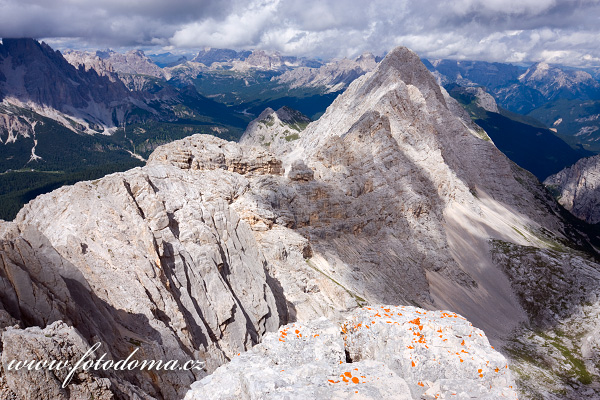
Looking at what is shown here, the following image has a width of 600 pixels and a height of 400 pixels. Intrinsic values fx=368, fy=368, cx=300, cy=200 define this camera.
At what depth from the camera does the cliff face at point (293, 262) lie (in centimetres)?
1953

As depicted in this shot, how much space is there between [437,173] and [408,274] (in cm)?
4388

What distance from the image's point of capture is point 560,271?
301 feet

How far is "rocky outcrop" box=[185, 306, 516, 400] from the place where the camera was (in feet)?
51.7

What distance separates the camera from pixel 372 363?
17.7 metres

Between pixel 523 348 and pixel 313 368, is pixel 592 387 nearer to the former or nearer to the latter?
pixel 523 348

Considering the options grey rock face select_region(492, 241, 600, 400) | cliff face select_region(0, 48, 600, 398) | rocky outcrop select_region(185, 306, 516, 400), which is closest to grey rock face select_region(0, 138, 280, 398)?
cliff face select_region(0, 48, 600, 398)

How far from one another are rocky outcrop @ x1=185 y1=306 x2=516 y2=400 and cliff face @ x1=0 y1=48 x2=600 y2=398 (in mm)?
104

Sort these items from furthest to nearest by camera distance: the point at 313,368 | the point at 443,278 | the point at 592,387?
1. the point at 443,278
2. the point at 592,387
3. the point at 313,368

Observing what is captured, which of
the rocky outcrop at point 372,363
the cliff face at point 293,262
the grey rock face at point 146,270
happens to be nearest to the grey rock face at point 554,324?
the cliff face at point 293,262

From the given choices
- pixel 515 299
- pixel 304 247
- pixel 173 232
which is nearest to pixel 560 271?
pixel 515 299

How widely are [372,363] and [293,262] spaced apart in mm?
44676

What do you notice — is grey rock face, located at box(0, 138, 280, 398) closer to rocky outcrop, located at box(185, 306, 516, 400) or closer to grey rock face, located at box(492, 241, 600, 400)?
rocky outcrop, located at box(185, 306, 516, 400)

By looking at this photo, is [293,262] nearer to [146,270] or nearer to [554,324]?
[146,270]

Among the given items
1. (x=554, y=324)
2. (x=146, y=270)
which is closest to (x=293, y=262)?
(x=146, y=270)
